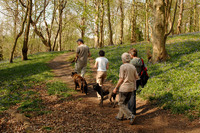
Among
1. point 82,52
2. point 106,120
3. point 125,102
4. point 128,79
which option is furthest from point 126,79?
point 82,52

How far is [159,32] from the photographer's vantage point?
1231 cm

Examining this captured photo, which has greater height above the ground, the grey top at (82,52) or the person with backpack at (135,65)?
the grey top at (82,52)

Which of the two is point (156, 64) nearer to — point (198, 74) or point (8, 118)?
point (198, 74)

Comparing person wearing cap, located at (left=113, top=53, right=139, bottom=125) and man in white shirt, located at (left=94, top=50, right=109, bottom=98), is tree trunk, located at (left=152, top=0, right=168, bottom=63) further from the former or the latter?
person wearing cap, located at (left=113, top=53, right=139, bottom=125)

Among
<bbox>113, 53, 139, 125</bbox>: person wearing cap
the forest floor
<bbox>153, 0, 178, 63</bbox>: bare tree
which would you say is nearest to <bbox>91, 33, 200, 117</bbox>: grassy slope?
the forest floor

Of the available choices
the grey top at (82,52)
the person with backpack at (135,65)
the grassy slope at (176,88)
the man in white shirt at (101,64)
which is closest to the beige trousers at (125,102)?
the person with backpack at (135,65)

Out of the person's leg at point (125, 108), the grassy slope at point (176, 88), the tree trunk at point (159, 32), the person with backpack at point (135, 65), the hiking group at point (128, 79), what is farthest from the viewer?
the tree trunk at point (159, 32)

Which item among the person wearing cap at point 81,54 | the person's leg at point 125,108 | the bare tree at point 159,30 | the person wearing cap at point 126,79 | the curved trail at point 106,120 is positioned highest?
the bare tree at point 159,30

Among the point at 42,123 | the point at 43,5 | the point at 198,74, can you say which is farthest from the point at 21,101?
the point at 43,5

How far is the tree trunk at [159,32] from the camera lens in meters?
12.1

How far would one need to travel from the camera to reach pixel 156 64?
11.9 meters

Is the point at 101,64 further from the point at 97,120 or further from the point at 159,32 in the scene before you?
the point at 159,32

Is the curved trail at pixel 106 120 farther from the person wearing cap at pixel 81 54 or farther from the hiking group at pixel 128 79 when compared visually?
the person wearing cap at pixel 81 54

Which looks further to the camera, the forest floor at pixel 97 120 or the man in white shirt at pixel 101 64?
the man in white shirt at pixel 101 64
